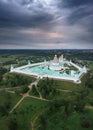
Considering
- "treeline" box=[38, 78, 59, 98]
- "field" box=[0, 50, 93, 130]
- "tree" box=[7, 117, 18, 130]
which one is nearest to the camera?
"tree" box=[7, 117, 18, 130]

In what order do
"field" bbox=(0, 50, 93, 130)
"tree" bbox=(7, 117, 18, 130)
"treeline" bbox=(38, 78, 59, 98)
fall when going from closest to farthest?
"tree" bbox=(7, 117, 18, 130), "field" bbox=(0, 50, 93, 130), "treeline" bbox=(38, 78, 59, 98)

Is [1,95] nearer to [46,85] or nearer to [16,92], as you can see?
[16,92]

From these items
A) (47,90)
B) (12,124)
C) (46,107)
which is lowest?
(12,124)

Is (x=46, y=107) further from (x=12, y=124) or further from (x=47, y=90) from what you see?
(x=12, y=124)

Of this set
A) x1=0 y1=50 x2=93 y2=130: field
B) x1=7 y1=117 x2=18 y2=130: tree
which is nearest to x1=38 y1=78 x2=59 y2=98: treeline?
x1=0 y1=50 x2=93 y2=130: field

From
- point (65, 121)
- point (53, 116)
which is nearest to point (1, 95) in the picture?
point (53, 116)

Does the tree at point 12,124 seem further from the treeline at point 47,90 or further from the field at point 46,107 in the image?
the treeline at point 47,90

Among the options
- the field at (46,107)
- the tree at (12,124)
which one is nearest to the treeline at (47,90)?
the field at (46,107)

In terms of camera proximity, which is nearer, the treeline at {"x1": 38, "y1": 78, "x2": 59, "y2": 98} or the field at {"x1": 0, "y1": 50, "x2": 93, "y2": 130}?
the field at {"x1": 0, "y1": 50, "x2": 93, "y2": 130}

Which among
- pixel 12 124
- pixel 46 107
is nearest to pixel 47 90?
pixel 46 107

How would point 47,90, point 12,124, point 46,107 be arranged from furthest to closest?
point 47,90
point 46,107
point 12,124

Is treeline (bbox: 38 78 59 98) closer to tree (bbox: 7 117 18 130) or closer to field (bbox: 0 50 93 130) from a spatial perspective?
field (bbox: 0 50 93 130)
